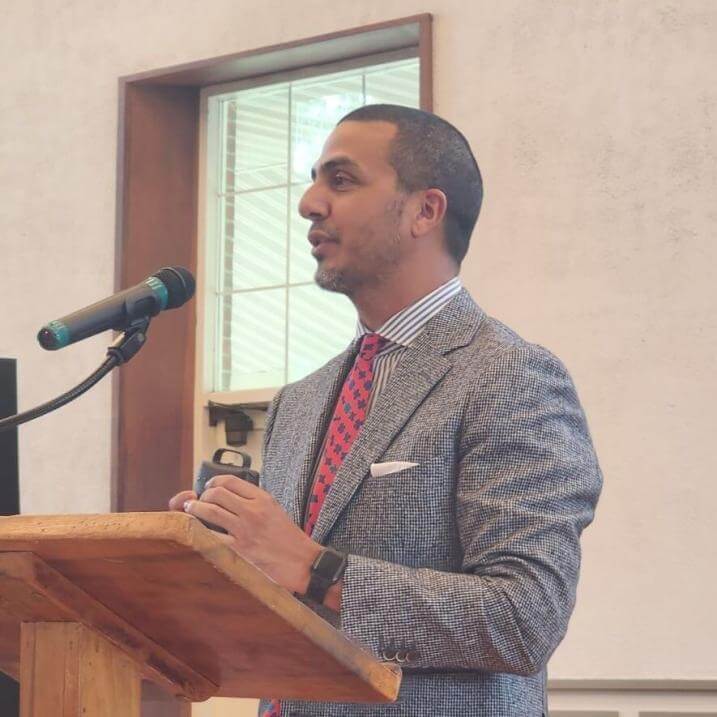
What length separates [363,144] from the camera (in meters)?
2.16

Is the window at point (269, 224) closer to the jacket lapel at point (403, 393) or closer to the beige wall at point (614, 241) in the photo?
the beige wall at point (614, 241)

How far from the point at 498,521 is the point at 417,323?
1.44ft

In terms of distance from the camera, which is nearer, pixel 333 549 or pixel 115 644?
pixel 115 644

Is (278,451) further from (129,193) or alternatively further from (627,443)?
(129,193)

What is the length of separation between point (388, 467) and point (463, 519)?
0.13 meters

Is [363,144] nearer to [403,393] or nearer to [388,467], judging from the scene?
[403,393]

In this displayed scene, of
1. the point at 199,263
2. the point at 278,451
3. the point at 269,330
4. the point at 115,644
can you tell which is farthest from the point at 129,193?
the point at 115,644

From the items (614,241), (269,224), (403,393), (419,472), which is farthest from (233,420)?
(419,472)

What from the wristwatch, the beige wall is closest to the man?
the wristwatch

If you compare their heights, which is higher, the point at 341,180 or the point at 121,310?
the point at 341,180

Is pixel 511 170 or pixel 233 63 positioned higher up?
pixel 233 63

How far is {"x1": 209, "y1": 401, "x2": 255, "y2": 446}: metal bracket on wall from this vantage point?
3.86 metres

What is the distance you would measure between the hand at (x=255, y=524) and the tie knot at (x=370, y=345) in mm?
471

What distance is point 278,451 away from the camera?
6.91ft
